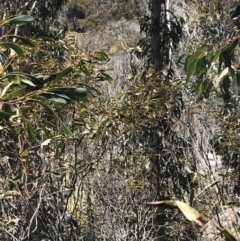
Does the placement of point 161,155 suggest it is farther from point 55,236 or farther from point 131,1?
point 131,1

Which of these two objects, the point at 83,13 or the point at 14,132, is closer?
the point at 14,132

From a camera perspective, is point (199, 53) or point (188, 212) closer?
point (188, 212)

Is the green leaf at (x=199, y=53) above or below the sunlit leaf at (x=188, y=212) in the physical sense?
above

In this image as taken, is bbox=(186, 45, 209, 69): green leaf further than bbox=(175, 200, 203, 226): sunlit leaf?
Yes

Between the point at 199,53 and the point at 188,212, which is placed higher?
the point at 199,53

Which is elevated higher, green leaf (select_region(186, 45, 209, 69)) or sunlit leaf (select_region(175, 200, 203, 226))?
green leaf (select_region(186, 45, 209, 69))

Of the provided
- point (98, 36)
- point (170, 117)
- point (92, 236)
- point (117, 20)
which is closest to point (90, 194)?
point (92, 236)

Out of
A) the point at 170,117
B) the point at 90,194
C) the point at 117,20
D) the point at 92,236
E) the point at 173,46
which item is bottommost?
the point at 92,236

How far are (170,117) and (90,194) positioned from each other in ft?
3.61

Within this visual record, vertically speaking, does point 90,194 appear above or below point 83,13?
below

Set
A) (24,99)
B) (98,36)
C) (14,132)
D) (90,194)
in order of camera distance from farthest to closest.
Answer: (98,36)
(90,194)
(14,132)
(24,99)

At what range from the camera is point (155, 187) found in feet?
13.4

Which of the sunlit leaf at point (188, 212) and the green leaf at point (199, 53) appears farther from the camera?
the green leaf at point (199, 53)

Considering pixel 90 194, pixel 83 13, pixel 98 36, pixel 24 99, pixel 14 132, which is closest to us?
pixel 24 99
